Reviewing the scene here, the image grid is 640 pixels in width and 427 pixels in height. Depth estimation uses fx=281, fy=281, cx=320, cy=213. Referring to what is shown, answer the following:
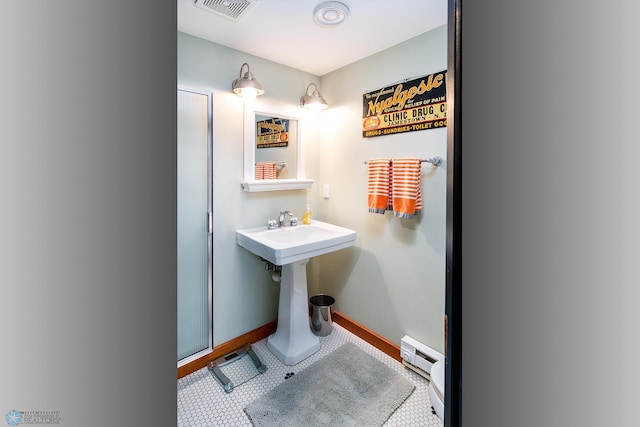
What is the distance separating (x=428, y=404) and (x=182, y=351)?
5.10 ft

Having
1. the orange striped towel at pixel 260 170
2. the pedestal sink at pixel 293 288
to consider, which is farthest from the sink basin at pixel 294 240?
the orange striped towel at pixel 260 170

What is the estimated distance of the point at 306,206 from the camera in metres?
2.45

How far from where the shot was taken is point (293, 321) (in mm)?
2041

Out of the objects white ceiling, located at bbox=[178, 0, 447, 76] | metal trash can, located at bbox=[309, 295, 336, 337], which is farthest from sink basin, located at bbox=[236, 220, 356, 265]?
white ceiling, located at bbox=[178, 0, 447, 76]

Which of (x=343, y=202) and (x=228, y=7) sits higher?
(x=228, y=7)

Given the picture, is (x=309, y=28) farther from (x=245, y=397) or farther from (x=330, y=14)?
(x=245, y=397)

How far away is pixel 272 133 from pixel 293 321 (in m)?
1.42

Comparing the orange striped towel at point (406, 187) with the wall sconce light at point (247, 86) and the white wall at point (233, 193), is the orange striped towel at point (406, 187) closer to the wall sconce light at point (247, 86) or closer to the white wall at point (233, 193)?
the white wall at point (233, 193)

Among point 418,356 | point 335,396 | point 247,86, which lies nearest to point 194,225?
point 247,86

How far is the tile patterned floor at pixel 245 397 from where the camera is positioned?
1.51 metres
